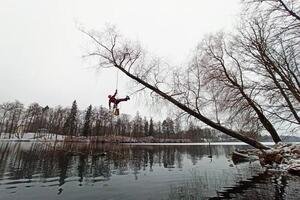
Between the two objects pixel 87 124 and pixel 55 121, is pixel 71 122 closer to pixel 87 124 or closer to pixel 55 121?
pixel 87 124

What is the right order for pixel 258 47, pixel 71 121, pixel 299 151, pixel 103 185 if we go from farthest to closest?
pixel 71 121, pixel 299 151, pixel 258 47, pixel 103 185

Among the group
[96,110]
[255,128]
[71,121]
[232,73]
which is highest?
[96,110]

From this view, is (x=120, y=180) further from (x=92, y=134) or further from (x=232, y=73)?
(x=92, y=134)

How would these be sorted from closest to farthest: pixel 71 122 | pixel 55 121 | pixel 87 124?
pixel 71 122 < pixel 87 124 < pixel 55 121

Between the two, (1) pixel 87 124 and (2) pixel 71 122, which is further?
(1) pixel 87 124

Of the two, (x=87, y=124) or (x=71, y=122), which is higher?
(x=71, y=122)

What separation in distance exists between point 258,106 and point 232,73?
290 centimetres

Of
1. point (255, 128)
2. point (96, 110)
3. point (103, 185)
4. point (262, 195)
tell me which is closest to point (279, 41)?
point (262, 195)

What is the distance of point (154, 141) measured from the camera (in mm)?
97688

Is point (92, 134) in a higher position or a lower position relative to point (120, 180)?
higher

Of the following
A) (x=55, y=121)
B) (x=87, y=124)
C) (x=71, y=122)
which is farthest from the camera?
(x=55, y=121)

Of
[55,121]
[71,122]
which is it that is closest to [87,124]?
[71,122]

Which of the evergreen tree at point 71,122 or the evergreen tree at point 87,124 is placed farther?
the evergreen tree at point 87,124

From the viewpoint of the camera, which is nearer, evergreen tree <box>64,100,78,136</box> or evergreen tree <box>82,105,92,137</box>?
evergreen tree <box>64,100,78,136</box>
